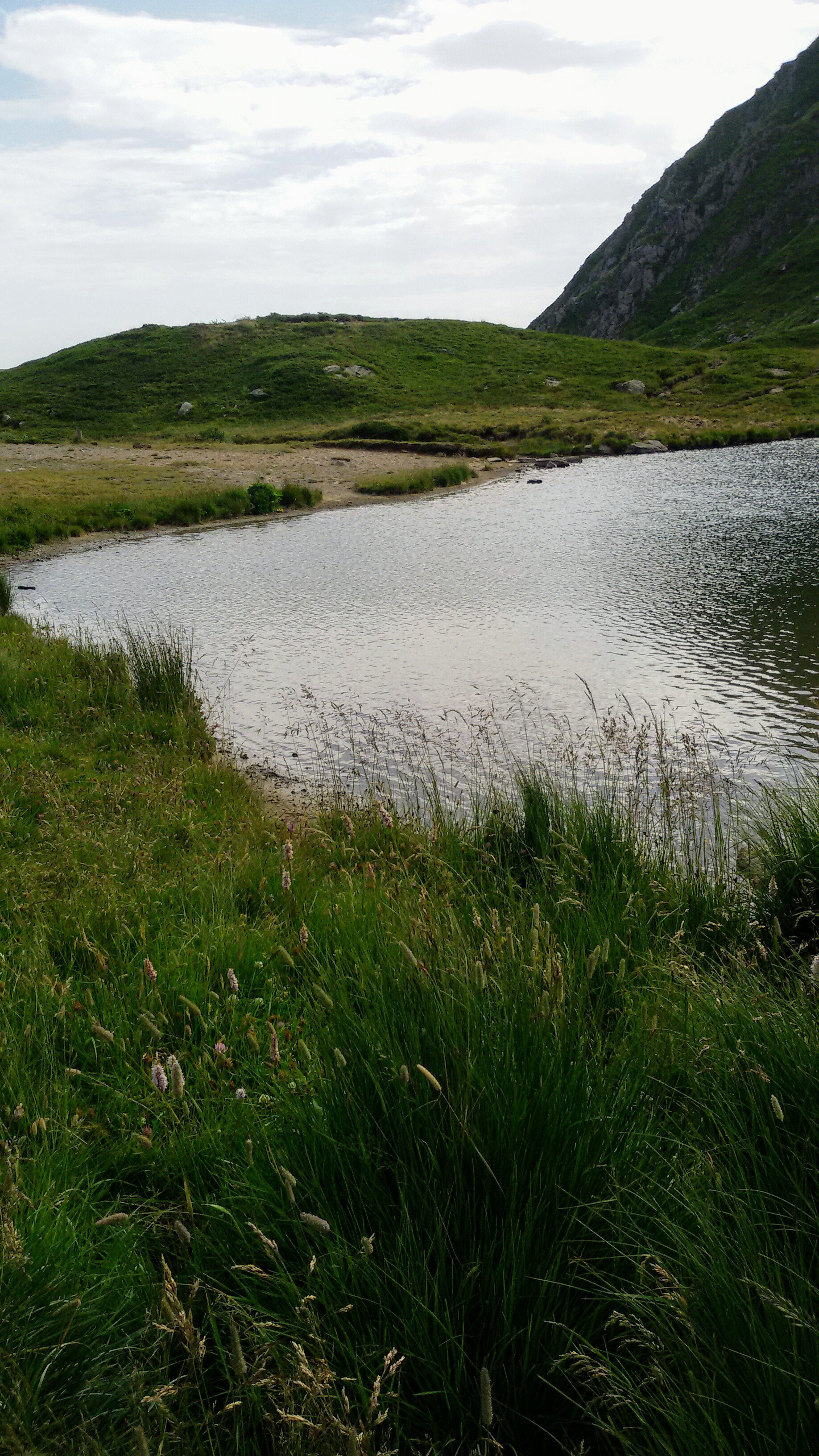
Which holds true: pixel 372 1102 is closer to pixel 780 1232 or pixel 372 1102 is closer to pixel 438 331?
pixel 780 1232

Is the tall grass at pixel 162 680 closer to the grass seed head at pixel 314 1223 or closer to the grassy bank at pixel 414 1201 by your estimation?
the grassy bank at pixel 414 1201

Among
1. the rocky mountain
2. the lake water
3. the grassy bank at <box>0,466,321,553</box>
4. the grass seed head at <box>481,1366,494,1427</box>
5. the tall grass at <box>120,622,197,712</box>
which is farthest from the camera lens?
the rocky mountain

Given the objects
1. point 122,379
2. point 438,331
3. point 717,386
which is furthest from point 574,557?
point 438,331

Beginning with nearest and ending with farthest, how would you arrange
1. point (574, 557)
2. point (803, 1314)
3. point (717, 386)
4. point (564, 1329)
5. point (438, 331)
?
point (803, 1314) < point (564, 1329) < point (574, 557) < point (717, 386) < point (438, 331)

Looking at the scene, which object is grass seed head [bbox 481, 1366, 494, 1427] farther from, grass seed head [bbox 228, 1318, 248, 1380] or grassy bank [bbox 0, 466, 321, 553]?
grassy bank [bbox 0, 466, 321, 553]

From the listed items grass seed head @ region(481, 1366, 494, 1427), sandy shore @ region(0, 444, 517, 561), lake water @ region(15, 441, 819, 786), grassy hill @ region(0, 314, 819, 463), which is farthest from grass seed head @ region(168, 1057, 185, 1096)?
grassy hill @ region(0, 314, 819, 463)

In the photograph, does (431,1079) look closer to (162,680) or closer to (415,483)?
(162,680)

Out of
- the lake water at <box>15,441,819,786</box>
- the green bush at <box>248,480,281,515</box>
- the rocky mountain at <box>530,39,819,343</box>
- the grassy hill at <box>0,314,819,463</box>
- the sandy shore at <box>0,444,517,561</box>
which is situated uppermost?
the rocky mountain at <box>530,39,819,343</box>

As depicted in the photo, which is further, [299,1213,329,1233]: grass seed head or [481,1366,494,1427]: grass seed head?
A: [299,1213,329,1233]: grass seed head

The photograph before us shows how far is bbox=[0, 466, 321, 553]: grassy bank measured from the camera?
100ft

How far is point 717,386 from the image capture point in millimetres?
74688

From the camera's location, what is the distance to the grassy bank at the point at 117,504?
3050cm

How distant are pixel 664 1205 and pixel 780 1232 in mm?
273

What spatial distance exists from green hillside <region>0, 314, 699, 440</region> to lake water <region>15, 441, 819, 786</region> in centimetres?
3083
